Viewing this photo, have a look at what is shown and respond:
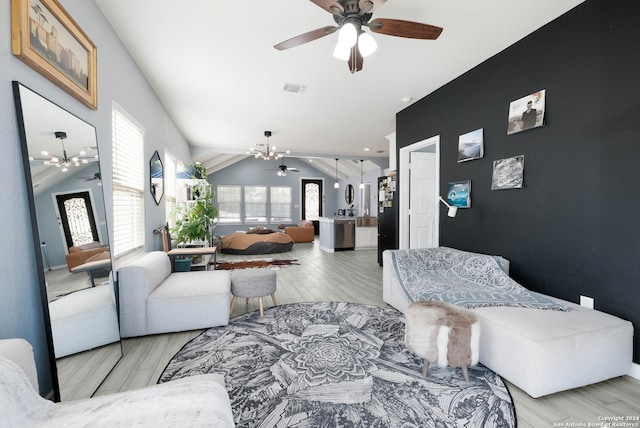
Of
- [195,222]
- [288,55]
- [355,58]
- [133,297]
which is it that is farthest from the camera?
[195,222]

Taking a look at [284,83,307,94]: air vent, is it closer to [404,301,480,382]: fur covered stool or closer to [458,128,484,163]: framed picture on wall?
[458,128,484,163]: framed picture on wall

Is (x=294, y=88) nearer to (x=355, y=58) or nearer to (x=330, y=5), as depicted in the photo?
(x=355, y=58)

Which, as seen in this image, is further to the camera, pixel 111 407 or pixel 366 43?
pixel 366 43

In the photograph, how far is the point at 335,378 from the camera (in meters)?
1.96

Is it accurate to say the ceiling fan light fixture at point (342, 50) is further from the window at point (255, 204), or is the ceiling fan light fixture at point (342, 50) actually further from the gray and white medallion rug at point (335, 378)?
the window at point (255, 204)

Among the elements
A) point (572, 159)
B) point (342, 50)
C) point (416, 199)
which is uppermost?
point (342, 50)

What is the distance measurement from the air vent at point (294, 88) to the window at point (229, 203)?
7.66 m

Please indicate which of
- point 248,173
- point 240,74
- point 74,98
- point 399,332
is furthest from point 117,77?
point 248,173

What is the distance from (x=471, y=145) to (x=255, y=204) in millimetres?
8984

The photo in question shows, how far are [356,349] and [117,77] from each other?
10.8 ft

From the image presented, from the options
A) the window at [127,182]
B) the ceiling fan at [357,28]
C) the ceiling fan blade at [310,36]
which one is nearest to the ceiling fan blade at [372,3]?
the ceiling fan at [357,28]

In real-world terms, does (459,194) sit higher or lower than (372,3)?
lower

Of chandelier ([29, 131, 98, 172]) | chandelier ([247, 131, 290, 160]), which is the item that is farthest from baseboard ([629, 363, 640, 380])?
chandelier ([247, 131, 290, 160])

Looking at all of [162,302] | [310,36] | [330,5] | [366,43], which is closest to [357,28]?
[366,43]
